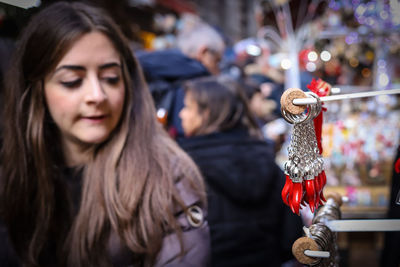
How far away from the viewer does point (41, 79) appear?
2.98ft

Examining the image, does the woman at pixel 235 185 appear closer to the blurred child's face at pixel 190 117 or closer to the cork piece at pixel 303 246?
the blurred child's face at pixel 190 117

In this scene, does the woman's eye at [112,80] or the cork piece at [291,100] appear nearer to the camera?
the cork piece at [291,100]

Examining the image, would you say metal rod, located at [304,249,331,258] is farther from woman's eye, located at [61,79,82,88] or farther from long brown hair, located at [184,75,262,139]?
long brown hair, located at [184,75,262,139]

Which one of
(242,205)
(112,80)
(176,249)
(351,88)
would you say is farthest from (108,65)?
(351,88)

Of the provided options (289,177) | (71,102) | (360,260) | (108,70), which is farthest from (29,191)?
(360,260)

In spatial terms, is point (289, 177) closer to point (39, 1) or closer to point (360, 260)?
point (39, 1)

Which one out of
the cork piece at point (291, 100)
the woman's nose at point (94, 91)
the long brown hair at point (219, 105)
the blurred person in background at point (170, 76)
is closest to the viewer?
the cork piece at point (291, 100)

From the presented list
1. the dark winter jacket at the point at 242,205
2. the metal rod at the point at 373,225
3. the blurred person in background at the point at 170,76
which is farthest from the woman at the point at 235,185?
the metal rod at the point at 373,225

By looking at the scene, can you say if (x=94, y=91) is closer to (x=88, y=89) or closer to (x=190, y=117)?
(x=88, y=89)

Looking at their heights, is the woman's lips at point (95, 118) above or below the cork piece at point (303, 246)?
above

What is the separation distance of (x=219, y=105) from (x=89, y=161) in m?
0.64

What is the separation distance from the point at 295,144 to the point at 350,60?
1.90 meters

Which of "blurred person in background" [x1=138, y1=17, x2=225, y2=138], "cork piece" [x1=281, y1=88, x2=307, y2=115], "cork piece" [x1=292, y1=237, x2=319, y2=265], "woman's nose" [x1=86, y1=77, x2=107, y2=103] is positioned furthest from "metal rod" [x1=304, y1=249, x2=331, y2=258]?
"blurred person in background" [x1=138, y1=17, x2=225, y2=138]

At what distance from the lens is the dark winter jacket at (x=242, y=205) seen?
1.34 metres
